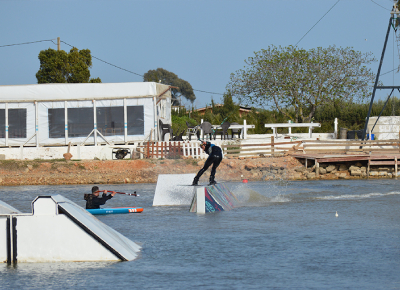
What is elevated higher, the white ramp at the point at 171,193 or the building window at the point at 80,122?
the building window at the point at 80,122

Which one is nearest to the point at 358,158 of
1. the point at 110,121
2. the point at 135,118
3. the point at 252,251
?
Answer: the point at 135,118

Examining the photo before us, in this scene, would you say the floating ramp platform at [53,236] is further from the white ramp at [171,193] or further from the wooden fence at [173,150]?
the wooden fence at [173,150]

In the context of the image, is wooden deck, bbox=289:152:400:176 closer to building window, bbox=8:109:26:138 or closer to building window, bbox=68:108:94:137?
building window, bbox=68:108:94:137

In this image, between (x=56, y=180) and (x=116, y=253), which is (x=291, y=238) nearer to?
(x=116, y=253)

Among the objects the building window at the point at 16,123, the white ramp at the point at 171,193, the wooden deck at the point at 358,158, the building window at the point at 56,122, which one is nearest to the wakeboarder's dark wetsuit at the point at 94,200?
the white ramp at the point at 171,193

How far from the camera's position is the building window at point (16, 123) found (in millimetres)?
30531

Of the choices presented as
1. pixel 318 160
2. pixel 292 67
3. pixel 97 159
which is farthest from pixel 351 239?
pixel 292 67

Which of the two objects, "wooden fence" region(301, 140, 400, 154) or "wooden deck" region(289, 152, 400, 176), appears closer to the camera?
"wooden deck" region(289, 152, 400, 176)

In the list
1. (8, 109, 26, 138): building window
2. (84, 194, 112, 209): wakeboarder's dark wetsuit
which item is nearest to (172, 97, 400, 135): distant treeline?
(8, 109, 26, 138): building window

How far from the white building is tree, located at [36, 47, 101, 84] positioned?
11574 mm

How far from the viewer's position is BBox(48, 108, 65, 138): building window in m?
30.6

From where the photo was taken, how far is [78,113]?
30719mm

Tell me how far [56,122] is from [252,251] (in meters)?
21.8

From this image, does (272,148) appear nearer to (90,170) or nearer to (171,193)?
(90,170)
